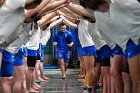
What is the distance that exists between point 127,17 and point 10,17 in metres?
1.21

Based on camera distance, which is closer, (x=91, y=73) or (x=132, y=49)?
(x=132, y=49)

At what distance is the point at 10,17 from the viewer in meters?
3.58

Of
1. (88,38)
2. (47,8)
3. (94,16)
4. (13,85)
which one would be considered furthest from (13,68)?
(88,38)

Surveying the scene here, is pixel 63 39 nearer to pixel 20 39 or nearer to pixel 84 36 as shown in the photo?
pixel 84 36

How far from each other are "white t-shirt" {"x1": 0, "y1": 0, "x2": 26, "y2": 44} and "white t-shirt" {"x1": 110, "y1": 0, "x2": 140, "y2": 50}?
972mm

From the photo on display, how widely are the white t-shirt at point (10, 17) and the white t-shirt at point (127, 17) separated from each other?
97 cm

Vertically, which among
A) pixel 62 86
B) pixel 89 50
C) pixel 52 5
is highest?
pixel 52 5

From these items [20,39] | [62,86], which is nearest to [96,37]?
Answer: [20,39]

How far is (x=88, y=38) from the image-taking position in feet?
19.7

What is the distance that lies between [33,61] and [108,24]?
298 cm

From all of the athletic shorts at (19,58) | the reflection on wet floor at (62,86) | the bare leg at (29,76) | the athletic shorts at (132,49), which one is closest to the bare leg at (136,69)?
the athletic shorts at (132,49)

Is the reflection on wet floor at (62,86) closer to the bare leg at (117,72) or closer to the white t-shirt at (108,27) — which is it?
the bare leg at (117,72)

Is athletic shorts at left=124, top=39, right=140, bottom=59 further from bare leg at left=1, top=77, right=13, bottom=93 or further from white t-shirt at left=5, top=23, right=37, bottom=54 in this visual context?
bare leg at left=1, top=77, right=13, bottom=93

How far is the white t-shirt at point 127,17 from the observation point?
3.38 m
